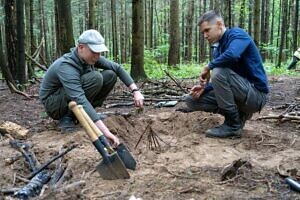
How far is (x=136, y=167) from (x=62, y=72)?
1465 mm

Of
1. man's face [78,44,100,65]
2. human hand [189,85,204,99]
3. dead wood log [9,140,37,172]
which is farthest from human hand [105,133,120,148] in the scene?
human hand [189,85,204,99]

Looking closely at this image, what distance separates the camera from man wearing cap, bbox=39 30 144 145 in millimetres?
4289

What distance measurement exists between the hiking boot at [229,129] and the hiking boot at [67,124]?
1748mm

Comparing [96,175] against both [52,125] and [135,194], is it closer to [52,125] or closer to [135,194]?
[135,194]

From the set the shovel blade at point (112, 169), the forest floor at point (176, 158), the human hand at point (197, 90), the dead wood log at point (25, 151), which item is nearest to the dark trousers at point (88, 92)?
the forest floor at point (176, 158)

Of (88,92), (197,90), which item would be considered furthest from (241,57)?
(88,92)

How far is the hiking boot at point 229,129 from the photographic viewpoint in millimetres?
4926

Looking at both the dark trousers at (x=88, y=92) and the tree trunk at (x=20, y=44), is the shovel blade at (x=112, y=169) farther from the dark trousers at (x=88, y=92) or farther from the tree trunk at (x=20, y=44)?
the tree trunk at (x=20, y=44)

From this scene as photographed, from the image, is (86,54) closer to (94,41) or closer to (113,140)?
(94,41)

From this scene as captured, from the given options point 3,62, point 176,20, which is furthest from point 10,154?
point 176,20

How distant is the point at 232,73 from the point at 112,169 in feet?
6.91

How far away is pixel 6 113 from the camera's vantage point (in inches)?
276

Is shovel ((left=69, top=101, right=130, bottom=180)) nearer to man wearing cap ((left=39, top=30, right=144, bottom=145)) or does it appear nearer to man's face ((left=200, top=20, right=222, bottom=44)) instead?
man wearing cap ((left=39, top=30, right=144, bottom=145))

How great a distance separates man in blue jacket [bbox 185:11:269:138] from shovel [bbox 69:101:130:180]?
1.85 metres
